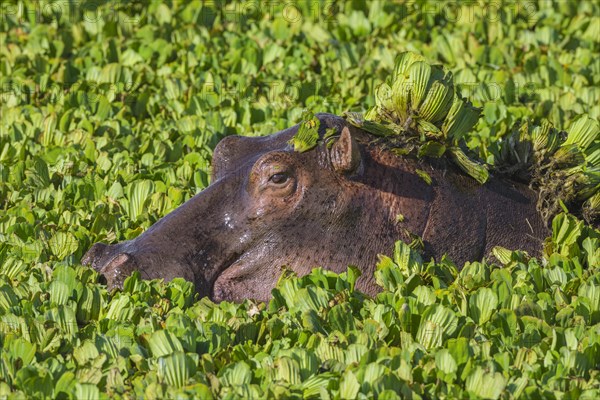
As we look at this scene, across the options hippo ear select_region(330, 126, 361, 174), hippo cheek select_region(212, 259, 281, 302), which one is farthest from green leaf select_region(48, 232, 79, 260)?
hippo ear select_region(330, 126, 361, 174)

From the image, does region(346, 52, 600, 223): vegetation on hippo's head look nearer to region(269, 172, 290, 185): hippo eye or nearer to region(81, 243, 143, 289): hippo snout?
region(269, 172, 290, 185): hippo eye

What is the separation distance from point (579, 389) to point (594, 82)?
179 inches

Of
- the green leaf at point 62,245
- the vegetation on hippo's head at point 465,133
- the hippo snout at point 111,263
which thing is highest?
the vegetation on hippo's head at point 465,133

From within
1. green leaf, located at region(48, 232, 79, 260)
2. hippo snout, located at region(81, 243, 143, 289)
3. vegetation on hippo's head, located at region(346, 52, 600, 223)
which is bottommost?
green leaf, located at region(48, 232, 79, 260)

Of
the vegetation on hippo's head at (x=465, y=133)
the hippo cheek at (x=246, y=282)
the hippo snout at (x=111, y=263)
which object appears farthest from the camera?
the vegetation on hippo's head at (x=465, y=133)

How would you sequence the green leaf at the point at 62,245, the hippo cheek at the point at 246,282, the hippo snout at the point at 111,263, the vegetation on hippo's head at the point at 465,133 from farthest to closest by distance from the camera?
the green leaf at the point at 62,245 < the vegetation on hippo's head at the point at 465,133 < the hippo cheek at the point at 246,282 < the hippo snout at the point at 111,263

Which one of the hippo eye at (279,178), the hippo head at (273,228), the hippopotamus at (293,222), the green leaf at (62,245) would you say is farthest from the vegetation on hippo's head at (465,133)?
the green leaf at (62,245)

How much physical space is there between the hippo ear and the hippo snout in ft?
3.11

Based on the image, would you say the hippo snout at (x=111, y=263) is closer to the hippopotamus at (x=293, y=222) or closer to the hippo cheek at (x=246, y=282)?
the hippopotamus at (x=293, y=222)

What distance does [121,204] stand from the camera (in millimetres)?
6434

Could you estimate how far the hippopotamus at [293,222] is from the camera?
5.21 metres

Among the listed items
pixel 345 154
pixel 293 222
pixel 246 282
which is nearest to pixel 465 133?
pixel 345 154

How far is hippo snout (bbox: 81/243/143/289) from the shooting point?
5.13 m

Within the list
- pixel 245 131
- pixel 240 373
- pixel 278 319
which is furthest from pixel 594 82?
pixel 240 373
